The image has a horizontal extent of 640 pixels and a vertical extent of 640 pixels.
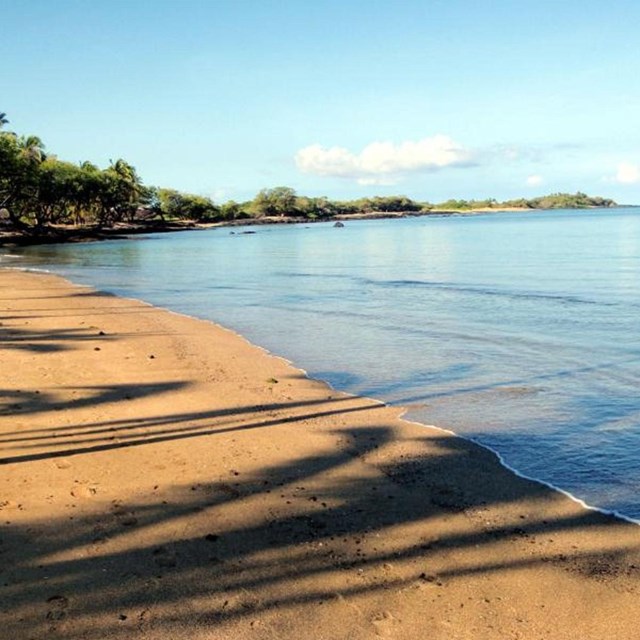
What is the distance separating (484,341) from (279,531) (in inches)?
392

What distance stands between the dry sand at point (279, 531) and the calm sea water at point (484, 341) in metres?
0.82

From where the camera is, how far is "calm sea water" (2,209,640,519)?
7129 mm

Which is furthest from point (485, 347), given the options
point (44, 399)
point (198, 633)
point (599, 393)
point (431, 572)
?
point (198, 633)

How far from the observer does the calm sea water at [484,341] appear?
7.13 m

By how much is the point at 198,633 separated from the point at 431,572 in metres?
1.54

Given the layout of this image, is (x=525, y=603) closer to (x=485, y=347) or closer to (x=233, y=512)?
(x=233, y=512)

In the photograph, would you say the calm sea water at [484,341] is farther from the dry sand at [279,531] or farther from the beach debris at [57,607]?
the beach debris at [57,607]

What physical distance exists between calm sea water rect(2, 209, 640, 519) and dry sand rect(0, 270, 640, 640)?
32.1 inches

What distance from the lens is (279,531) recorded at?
4.69 meters

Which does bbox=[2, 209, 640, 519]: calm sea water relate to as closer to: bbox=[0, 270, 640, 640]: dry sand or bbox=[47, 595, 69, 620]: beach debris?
bbox=[0, 270, 640, 640]: dry sand

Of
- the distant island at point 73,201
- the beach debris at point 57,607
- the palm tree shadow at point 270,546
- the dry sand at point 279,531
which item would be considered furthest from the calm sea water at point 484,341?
the distant island at point 73,201

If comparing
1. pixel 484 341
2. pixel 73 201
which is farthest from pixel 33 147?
pixel 484 341

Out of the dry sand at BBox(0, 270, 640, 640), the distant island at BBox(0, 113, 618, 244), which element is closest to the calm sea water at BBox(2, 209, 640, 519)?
the dry sand at BBox(0, 270, 640, 640)

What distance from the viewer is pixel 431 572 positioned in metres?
4.19
